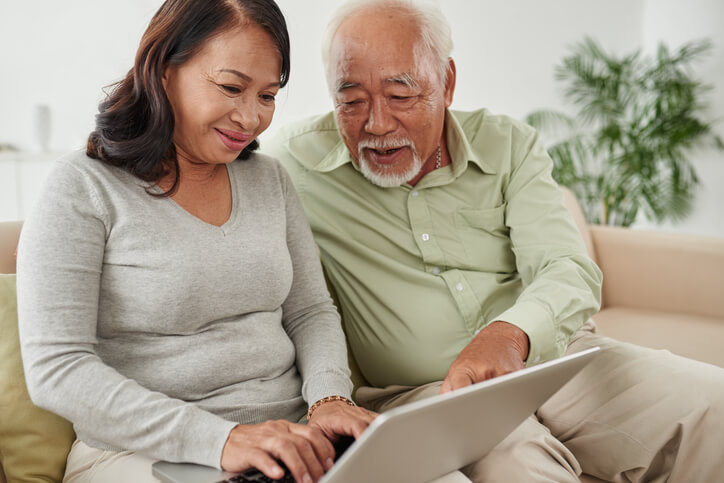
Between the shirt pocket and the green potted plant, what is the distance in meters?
2.80

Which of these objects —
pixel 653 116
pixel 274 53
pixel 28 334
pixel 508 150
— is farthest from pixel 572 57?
pixel 28 334

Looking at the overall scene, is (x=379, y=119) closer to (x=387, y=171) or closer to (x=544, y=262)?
(x=387, y=171)

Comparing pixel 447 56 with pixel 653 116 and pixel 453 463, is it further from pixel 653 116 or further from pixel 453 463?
pixel 653 116

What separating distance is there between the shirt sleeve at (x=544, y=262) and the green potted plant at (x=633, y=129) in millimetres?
2742

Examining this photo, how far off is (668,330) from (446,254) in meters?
0.94

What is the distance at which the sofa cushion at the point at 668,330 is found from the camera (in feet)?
6.41

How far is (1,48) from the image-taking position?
346 cm

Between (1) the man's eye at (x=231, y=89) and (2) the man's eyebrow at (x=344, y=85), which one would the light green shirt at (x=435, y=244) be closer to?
(2) the man's eyebrow at (x=344, y=85)

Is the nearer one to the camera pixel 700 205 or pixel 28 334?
pixel 28 334

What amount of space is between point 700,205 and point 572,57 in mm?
1264

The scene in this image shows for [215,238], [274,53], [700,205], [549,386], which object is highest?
[274,53]

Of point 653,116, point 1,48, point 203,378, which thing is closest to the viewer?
point 203,378

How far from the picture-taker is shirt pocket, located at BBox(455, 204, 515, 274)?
1.65 meters

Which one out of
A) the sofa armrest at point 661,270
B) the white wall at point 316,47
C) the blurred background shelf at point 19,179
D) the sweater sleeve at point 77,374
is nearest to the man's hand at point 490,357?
the sweater sleeve at point 77,374
